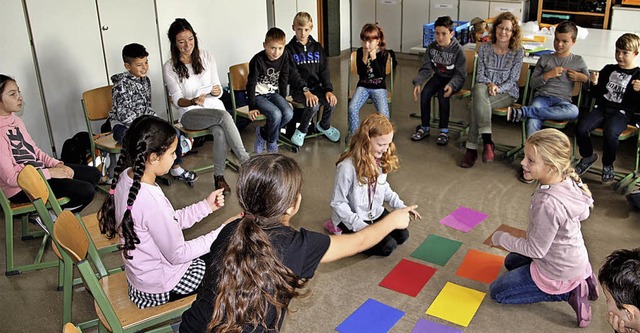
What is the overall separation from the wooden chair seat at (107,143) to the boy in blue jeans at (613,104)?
355cm

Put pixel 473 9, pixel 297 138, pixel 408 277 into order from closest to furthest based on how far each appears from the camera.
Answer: pixel 408 277, pixel 297 138, pixel 473 9

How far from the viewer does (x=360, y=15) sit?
→ 370 inches

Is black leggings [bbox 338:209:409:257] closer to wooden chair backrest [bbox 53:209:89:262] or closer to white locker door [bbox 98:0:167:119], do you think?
wooden chair backrest [bbox 53:209:89:262]

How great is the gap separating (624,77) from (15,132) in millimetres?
4305

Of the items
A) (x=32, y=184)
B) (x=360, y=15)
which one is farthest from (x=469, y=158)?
(x=360, y=15)

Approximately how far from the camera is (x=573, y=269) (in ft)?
9.57

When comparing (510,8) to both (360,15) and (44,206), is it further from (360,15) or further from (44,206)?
(44,206)

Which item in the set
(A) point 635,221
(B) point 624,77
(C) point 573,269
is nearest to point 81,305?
(C) point 573,269

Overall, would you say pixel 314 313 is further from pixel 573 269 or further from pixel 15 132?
pixel 15 132

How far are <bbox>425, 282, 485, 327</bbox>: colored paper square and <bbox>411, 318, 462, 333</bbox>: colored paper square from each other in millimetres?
65

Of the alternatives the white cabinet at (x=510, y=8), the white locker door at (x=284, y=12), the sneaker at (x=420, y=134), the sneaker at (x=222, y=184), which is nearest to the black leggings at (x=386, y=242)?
the sneaker at (x=222, y=184)

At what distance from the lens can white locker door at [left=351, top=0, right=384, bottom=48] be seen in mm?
9234

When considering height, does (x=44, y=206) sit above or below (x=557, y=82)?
below

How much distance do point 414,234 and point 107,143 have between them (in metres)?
2.39
